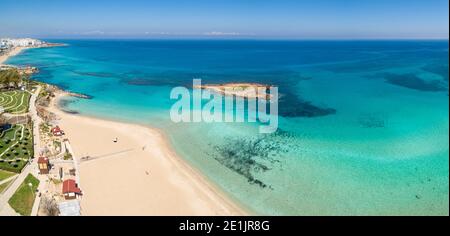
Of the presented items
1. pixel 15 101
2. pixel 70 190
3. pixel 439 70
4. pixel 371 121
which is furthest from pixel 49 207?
pixel 439 70

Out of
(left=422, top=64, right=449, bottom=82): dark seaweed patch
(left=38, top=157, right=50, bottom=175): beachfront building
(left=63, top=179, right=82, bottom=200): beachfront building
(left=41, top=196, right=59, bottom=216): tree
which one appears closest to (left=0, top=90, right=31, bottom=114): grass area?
(left=38, top=157, right=50, bottom=175): beachfront building

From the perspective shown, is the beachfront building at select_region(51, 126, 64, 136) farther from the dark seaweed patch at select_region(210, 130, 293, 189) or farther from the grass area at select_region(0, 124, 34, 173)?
the dark seaweed patch at select_region(210, 130, 293, 189)

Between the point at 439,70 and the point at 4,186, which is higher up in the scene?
the point at 439,70

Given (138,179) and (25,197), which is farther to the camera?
(138,179)

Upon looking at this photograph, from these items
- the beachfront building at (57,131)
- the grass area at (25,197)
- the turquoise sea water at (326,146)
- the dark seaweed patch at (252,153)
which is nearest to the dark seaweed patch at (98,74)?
the turquoise sea water at (326,146)

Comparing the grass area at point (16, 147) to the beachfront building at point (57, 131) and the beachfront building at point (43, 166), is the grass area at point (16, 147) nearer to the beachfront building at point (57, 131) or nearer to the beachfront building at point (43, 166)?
the beachfront building at point (43, 166)

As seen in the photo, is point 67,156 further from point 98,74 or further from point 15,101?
point 98,74

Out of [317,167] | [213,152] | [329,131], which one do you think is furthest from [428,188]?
[213,152]
